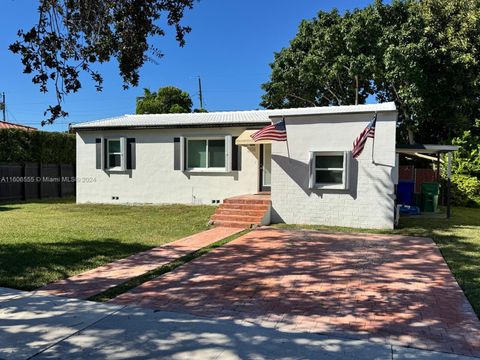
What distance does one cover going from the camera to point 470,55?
18.0 metres

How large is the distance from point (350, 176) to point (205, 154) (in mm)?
6835

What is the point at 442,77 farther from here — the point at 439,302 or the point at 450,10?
the point at 439,302

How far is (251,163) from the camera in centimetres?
1595

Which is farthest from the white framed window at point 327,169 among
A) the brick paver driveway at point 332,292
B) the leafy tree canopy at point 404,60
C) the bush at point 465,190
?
the bush at point 465,190

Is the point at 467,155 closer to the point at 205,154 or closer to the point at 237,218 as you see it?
the point at 205,154

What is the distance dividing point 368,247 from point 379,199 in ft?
9.79

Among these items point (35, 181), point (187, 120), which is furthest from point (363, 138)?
point (35, 181)

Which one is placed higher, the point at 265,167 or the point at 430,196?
the point at 265,167

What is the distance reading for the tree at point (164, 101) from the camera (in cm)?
3591

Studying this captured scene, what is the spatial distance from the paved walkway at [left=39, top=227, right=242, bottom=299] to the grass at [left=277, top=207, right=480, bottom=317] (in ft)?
12.8

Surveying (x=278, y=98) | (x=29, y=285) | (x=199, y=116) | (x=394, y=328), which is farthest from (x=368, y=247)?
(x=278, y=98)

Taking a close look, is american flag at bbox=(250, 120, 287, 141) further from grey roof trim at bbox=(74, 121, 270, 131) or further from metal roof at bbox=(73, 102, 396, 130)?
grey roof trim at bbox=(74, 121, 270, 131)

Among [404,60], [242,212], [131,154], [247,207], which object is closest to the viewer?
[242,212]

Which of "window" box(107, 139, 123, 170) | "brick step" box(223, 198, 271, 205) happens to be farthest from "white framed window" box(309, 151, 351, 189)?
"window" box(107, 139, 123, 170)
